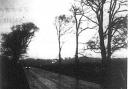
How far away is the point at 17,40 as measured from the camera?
1818 inches

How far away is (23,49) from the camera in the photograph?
5003 cm

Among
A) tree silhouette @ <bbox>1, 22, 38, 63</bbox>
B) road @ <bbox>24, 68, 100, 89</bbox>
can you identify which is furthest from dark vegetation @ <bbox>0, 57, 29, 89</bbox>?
tree silhouette @ <bbox>1, 22, 38, 63</bbox>

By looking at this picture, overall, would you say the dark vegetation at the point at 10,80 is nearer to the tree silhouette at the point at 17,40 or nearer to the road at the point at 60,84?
the road at the point at 60,84

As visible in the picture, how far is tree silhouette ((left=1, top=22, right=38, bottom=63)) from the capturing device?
4184 centimetres

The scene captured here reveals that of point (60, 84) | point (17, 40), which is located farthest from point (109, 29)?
point (17, 40)

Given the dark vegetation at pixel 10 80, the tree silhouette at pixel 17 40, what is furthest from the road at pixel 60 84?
the tree silhouette at pixel 17 40

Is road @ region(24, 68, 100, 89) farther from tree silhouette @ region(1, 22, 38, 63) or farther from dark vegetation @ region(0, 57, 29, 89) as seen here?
tree silhouette @ region(1, 22, 38, 63)

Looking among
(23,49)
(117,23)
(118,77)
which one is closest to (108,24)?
(117,23)

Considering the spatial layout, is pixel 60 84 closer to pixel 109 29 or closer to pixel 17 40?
pixel 109 29

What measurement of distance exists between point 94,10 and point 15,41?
98.2ft

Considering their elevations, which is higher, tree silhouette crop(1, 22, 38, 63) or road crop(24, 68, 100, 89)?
tree silhouette crop(1, 22, 38, 63)

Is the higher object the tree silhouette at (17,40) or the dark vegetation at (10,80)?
the tree silhouette at (17,40)

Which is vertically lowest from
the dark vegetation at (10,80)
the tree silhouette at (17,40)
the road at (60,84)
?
the road at (60,84)

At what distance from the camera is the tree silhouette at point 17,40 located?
41.8 meters
